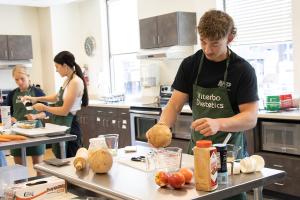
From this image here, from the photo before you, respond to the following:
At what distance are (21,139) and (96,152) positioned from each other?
166 cm

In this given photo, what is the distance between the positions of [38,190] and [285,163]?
2621 millimetres

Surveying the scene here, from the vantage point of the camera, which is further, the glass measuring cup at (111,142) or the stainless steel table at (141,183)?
the glass measuring cup at (111,142)

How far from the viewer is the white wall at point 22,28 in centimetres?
750

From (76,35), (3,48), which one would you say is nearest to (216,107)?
(3,48)

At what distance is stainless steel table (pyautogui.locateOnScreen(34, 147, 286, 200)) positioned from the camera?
145 cm

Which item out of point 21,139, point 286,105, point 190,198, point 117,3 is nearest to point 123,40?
point 117,3

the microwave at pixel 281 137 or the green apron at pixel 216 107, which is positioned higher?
the green apron at pixel 216 107

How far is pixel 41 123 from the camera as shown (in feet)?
12.0

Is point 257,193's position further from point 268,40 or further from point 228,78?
point 268,40

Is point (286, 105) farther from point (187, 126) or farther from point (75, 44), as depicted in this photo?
point (75, 44)

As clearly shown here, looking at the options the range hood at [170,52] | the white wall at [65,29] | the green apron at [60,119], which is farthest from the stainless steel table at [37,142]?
the white wall at [65,29]

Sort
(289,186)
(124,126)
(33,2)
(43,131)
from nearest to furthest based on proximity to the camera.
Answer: (43,131) < (289,186) < (124,126) < (33,2)

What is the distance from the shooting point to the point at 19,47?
730cm

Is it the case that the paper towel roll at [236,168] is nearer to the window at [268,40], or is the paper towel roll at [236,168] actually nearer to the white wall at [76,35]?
the window at [268,40]
